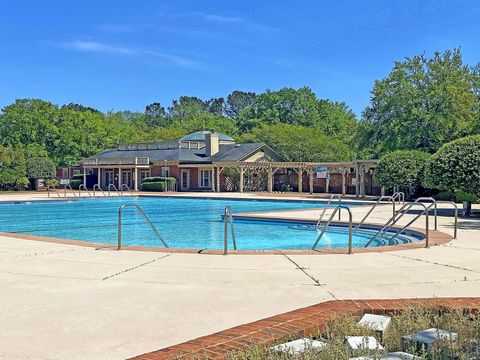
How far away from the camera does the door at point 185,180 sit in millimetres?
44956

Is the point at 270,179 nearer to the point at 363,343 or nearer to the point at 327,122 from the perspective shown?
the point at 327,122

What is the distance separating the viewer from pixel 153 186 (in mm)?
43625

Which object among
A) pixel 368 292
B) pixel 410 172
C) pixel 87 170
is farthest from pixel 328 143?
pixel 368 292

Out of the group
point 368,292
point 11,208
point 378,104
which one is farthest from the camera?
point 378,104


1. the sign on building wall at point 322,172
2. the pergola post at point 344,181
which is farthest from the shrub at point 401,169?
the sign on building wall at point 322,172

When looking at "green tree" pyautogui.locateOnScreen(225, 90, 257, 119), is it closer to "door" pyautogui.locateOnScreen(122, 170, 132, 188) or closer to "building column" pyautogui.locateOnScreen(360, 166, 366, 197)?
"door" pyautogui.locateOnScreen(122, 170, 132, 188)

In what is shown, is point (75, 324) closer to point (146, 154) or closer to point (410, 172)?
point (410, 172)

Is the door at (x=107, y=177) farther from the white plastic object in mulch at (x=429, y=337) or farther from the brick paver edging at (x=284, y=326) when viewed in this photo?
the white plastic object in mulch at (x=429, y=337)

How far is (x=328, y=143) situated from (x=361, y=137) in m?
10.9

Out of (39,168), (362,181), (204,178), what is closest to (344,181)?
(362,181)

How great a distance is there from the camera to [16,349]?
436 cm

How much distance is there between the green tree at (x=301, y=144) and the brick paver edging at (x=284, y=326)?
40.5 metres

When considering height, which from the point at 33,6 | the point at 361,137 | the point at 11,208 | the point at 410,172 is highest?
the point at 33,6

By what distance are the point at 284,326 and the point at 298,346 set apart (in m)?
0.52
